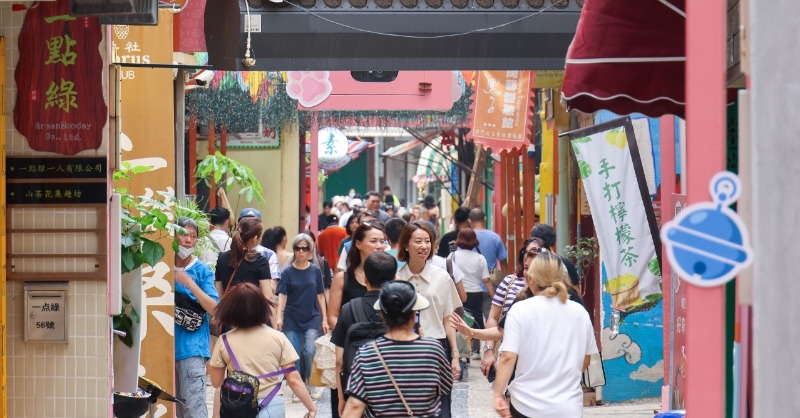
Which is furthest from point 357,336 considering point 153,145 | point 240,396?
point 153,145

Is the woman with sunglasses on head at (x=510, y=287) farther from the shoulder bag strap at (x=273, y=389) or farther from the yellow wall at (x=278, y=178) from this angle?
the yellow wall at (x=278, y=178)

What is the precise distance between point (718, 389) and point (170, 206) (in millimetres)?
6353

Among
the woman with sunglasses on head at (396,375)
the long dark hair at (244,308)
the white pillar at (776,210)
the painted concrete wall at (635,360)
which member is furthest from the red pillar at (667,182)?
the white pillar at (776,210)

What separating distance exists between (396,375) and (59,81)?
2.46m

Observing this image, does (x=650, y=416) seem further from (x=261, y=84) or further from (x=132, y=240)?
(x=261, y=84)

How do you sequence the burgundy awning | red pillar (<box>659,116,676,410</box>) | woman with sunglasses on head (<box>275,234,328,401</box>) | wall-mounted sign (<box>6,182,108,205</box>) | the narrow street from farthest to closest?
woman with sunglasses on head (<box>275,234,328,401</box>), the narrow street, red pillar (<box>659,116,676,410</box>), wall-mounted sign (<box>6,182,108,205</box>), the burgundy awning

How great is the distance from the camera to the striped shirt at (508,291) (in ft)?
29.1

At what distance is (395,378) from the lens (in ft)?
19.7

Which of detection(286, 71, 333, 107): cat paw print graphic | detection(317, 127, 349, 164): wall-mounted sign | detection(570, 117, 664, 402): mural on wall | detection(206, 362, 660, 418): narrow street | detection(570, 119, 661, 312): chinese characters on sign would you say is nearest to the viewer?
detection(570, 117, 664, 402): mural on wall

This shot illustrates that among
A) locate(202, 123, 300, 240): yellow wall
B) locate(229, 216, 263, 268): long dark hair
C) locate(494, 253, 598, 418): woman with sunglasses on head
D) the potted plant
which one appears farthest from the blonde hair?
locate(202, 123, 300, 240): yellow wall

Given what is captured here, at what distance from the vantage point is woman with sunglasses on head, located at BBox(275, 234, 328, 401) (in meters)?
12.1

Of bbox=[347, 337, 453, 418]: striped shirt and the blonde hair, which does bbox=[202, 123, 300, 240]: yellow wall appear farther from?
bbox=[347, 337, 453, 418]: striped shirt

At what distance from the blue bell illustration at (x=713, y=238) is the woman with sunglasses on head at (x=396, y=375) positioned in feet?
10.1

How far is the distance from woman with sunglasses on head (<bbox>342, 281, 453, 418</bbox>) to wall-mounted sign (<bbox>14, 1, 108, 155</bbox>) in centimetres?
198
